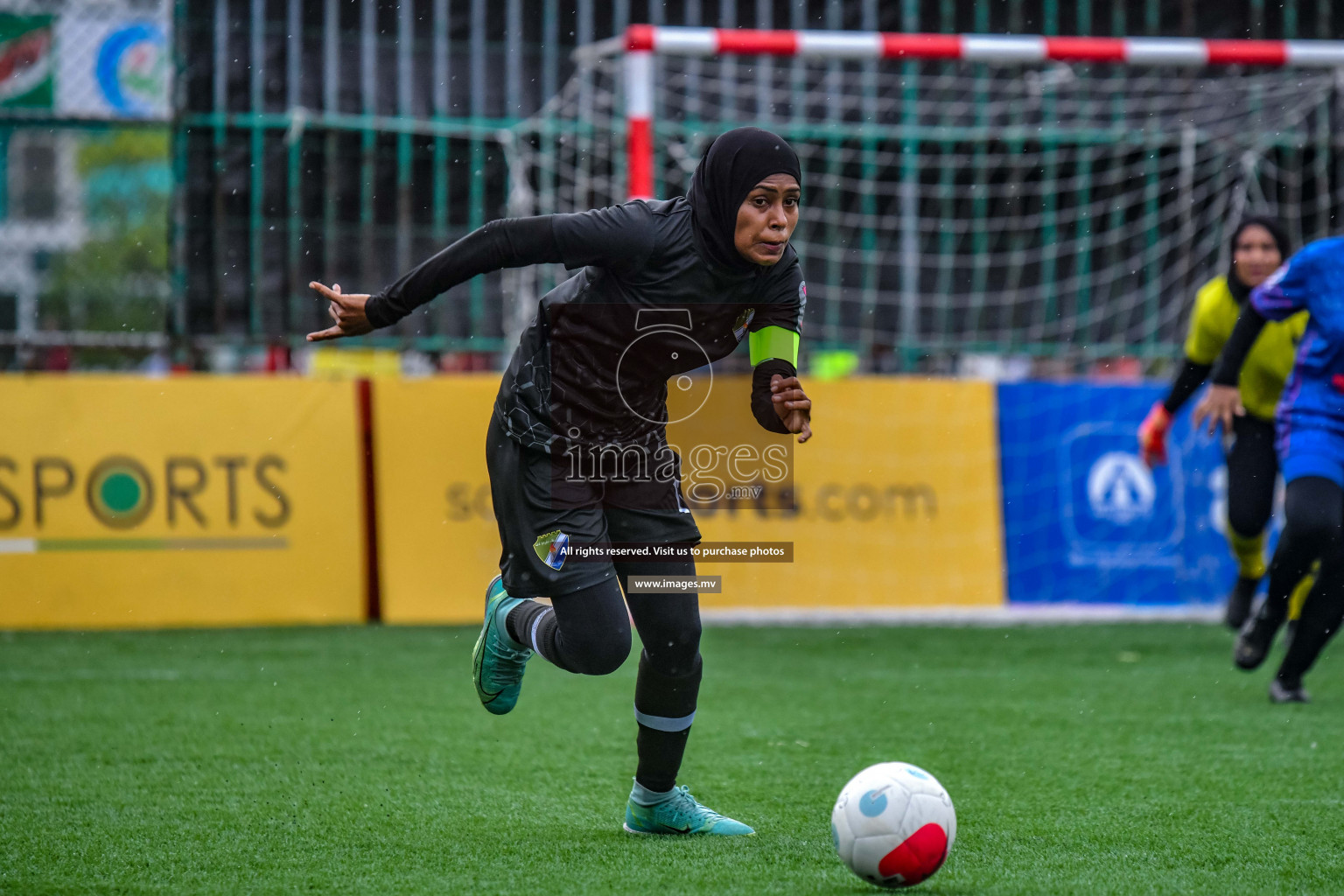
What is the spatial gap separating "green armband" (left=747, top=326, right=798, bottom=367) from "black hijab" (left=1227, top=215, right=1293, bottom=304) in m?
3.90

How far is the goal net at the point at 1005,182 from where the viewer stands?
41.5 ft

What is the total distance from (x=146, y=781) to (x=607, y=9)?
1087 cm

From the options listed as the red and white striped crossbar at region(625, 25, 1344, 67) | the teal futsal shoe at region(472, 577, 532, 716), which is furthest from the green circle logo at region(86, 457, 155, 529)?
the teal futsal shoe at region(472, 577, 532, 716)

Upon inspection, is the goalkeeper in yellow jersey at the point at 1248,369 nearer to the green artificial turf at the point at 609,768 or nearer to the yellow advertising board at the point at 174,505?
the green artificial turf at the point at 609,768

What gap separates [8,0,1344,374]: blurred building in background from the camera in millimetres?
11648

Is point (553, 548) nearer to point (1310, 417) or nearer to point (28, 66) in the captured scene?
point (1310, 417)

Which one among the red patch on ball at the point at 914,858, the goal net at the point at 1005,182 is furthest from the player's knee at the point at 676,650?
the goal net at the point at 1005,182

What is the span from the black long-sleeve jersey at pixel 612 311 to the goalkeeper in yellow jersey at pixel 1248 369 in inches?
142

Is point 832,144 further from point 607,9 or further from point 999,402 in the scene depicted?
point 999,402

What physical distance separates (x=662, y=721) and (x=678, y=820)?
0.25 meters

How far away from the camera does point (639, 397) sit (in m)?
4.13

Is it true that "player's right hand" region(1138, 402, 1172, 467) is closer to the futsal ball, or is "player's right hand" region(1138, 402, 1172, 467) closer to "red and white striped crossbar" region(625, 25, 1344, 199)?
"red and white striped crossbar" region(625, 25, 1344, 199)

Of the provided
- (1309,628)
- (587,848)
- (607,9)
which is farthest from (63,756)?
(607,9)

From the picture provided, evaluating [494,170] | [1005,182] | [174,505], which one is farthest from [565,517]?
[1005,182]
